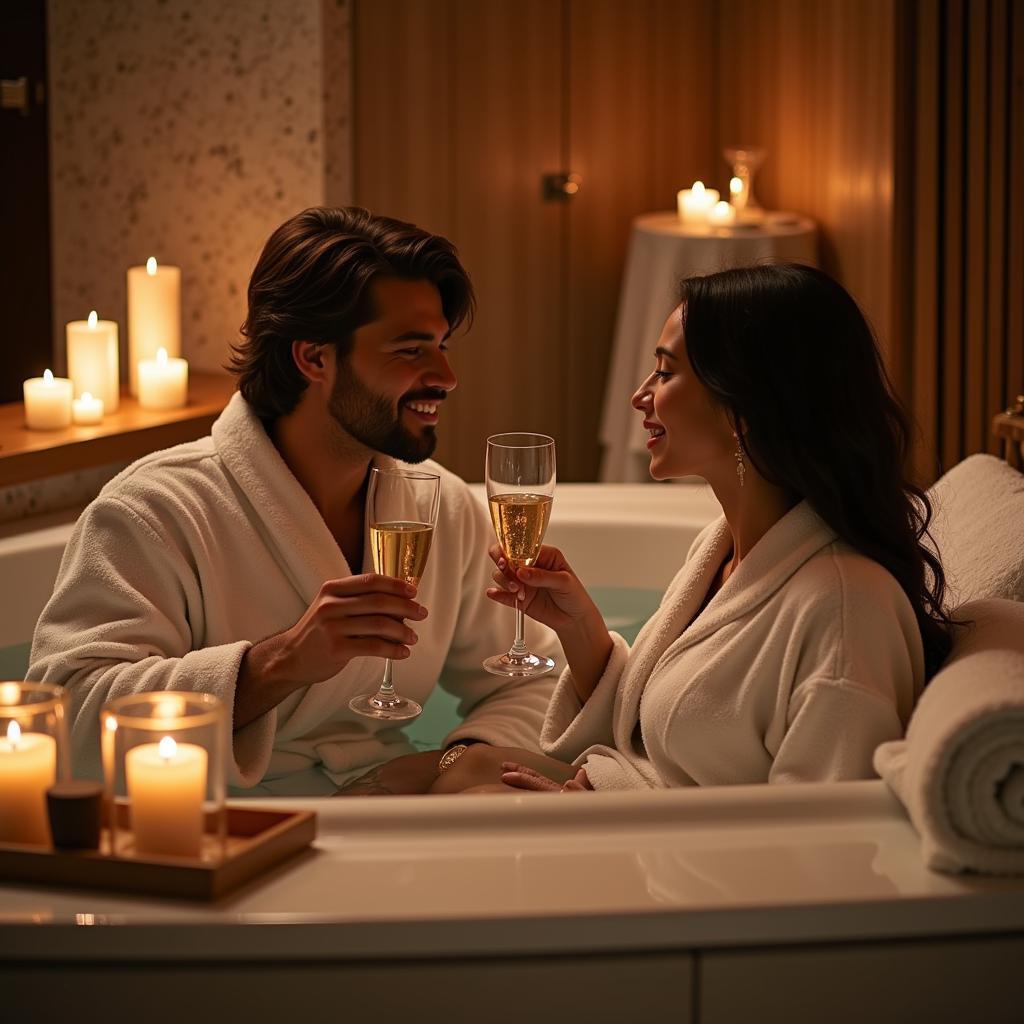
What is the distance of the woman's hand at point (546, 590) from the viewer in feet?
6.25

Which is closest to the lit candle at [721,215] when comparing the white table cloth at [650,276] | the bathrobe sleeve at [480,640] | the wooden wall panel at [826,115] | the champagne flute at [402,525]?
the white table cloth at [650,276]

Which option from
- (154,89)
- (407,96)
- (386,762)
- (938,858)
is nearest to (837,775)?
(938,858)

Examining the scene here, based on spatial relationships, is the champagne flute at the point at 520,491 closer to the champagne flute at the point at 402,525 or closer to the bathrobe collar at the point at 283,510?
the champagne flute at the point at 402,525

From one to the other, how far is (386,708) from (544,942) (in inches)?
20.1

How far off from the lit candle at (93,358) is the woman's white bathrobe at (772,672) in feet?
5.30

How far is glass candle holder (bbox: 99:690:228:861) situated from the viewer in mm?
1340

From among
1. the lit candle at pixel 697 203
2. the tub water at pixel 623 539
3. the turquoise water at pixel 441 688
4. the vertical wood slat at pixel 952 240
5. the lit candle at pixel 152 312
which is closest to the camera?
the turquoise water at pixel 441 688

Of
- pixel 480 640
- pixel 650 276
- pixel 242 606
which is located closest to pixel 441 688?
pixel 480 640

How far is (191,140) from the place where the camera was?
3.75 metres

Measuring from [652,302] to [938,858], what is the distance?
2.94m

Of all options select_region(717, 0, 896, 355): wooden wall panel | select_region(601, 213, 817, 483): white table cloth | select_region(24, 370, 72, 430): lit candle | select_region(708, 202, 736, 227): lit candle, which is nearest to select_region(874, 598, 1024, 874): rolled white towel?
select_region(24, 370, 72, 430): lit candle

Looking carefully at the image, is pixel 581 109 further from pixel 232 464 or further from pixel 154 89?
pixel 232 464

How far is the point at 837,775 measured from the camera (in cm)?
165

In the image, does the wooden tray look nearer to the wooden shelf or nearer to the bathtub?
the bathtub
